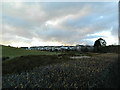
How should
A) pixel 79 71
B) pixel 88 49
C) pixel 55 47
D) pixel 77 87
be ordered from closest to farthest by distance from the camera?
pixel 77 87, pixel 79 71, pixel 88 49, pixel 55 47

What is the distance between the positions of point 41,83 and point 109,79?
275cm

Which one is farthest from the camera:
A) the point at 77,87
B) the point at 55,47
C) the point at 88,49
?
the point at 55,47

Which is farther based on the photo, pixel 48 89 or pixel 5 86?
pixel 5 86

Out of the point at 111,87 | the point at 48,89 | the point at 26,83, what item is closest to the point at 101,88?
the point at 111,87

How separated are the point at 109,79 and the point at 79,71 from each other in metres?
1.85

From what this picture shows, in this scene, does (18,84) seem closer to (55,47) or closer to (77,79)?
(77,79)

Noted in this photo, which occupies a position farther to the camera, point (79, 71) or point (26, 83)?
point (79, 71)

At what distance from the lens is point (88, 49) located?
137 ft

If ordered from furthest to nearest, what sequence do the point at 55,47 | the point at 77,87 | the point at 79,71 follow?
the point at 55,47 → the point at 79,71 → the point at 77,87

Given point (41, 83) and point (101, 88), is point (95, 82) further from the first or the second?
point (41, 83)

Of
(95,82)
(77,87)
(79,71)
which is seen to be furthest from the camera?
(79,71)

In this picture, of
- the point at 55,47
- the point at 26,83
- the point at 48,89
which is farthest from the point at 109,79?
the point at 55,47

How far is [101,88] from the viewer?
7.39 metres

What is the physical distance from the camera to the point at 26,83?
832 centimetres
